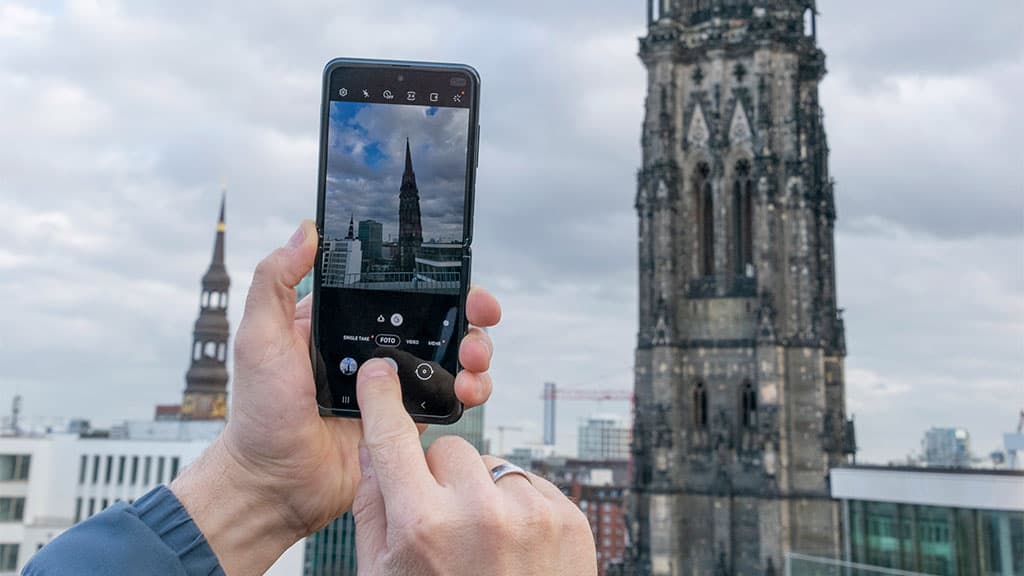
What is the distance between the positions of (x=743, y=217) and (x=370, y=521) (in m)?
47.4

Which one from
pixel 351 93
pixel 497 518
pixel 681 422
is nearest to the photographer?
pixel 497 518

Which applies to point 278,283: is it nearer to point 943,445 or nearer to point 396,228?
point 396,228

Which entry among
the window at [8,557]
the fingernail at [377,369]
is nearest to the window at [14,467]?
the window at [8,557]

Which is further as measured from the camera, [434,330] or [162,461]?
[162,461]

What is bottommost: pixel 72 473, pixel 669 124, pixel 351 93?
pixel 72 473

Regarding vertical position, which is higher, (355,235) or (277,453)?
(355,235)

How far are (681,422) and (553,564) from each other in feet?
153

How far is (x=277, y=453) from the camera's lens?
313 centimetres

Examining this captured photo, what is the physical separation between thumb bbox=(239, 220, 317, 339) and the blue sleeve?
0.59 meters

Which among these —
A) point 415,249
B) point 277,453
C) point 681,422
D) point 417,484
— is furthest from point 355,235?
point 681,422

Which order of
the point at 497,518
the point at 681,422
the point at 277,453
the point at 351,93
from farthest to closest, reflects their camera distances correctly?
1. the point at 681,422
2. the point at 351,93
3. the point at 277,453
4. the point at 497,518

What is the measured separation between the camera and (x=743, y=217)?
48156 millimetres

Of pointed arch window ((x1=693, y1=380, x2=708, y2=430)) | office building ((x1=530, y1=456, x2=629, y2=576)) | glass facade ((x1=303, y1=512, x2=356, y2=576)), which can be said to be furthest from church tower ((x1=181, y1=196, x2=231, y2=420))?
pointed arch window ((x1=693, y1=380, x2=708, y2=430))

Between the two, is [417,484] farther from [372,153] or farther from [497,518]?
[372,153]
